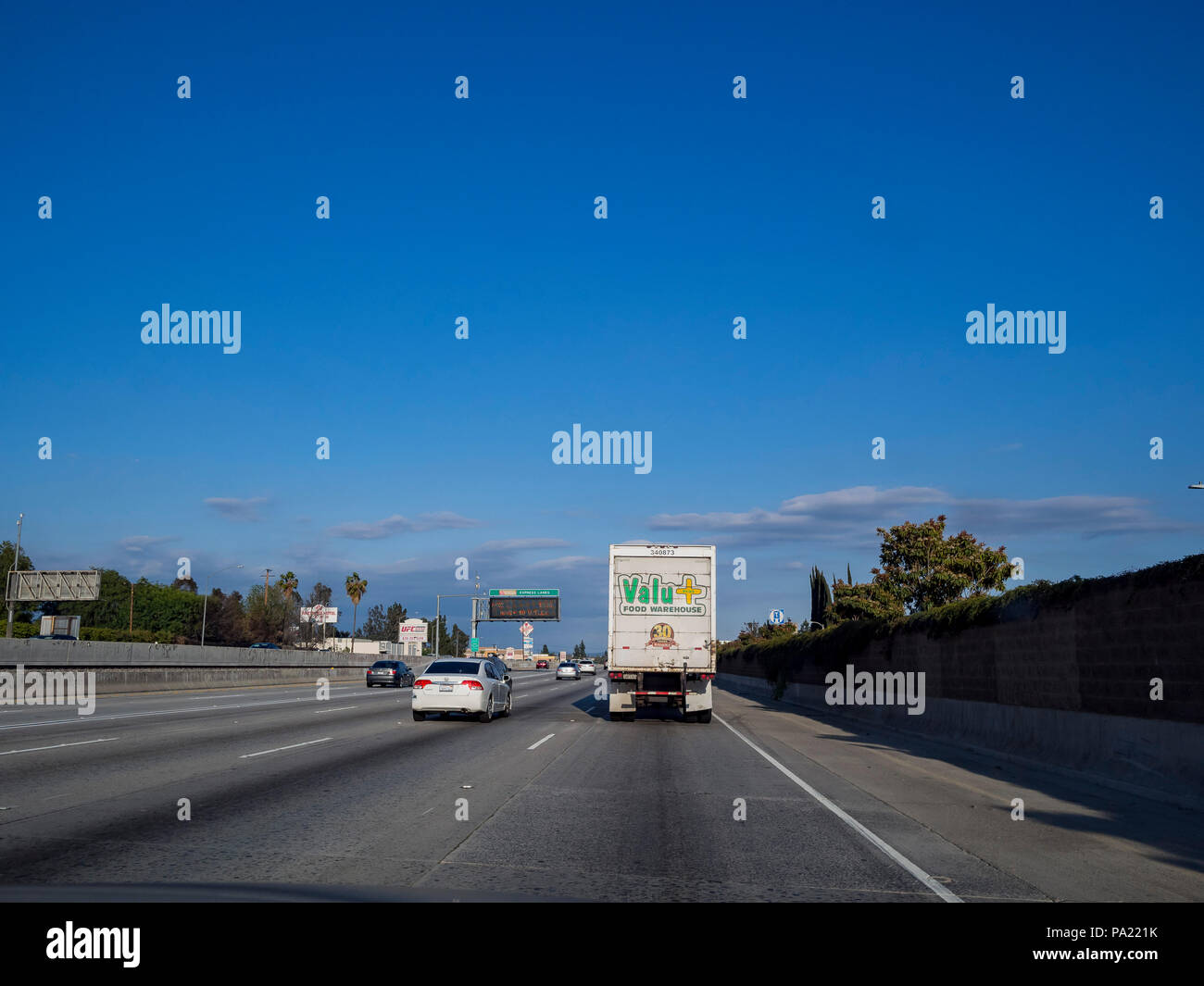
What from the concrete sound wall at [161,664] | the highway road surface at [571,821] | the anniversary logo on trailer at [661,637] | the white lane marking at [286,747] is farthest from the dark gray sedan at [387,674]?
the white lane marking at [286,747]

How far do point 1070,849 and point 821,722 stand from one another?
65.6ft

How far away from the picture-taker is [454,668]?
25.2 m

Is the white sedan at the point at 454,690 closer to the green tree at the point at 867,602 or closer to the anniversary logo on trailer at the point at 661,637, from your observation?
the anniversary logo on trailer at the point at 661,637

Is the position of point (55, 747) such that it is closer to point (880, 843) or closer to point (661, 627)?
point (880, 843)

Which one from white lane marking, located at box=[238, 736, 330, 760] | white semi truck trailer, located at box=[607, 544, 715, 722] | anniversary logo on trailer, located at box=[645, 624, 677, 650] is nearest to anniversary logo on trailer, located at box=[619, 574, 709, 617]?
white semi truck trailer, located at box=[607, 544, 715, 722]

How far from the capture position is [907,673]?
25.1m

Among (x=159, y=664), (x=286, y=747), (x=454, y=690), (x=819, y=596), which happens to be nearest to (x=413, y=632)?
(x=819, y=596)

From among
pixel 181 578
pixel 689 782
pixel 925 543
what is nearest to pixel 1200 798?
pixel 689 782

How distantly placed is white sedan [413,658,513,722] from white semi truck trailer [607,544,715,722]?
10.9 feet

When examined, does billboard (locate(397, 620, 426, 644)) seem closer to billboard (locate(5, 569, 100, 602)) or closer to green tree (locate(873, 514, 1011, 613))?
billboard (locate(5, 569, 100, 602))

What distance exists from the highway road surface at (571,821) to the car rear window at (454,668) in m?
5.05

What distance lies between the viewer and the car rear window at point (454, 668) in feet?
82.0

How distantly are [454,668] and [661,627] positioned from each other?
539cm

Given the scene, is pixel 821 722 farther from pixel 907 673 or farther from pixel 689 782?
pixel 689 782
